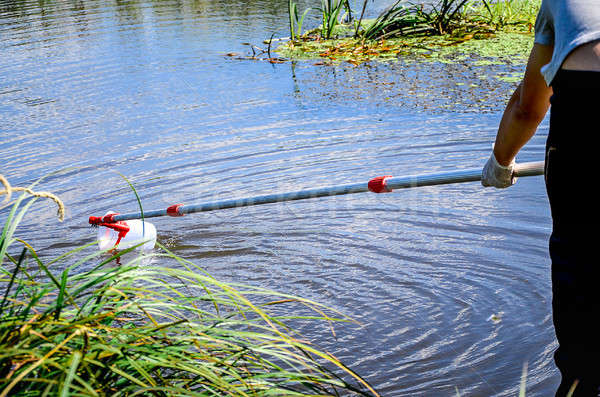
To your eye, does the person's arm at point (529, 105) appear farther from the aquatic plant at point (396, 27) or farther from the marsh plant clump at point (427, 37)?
the aquatic plant at point (396, 27)

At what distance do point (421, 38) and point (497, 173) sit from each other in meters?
8.40

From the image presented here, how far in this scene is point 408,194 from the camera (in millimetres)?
5348

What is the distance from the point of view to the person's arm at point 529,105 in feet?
6.59

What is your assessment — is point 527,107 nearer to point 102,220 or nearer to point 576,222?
point 576,222

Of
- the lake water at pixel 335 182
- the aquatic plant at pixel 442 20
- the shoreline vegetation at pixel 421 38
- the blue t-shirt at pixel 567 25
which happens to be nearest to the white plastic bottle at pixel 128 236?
the lake water at pixel 335 182

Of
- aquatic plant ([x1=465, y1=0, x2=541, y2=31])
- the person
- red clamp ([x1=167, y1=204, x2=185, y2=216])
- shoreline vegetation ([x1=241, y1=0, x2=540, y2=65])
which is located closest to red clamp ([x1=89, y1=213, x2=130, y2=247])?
red clamp ([x1=167, y1=204, x2=185, y2=216])

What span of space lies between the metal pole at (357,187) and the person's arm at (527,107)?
0.32 meters

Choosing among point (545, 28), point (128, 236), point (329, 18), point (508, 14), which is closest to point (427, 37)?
point (508, 14)

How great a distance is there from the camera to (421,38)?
34.8 feet

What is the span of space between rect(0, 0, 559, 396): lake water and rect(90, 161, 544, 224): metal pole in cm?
49

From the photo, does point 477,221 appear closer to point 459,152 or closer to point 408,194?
point 408,194

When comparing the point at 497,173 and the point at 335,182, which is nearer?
the point at 497,173

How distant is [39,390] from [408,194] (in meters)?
4.02

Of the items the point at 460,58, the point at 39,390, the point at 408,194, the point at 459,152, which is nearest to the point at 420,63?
the point at 460,58
